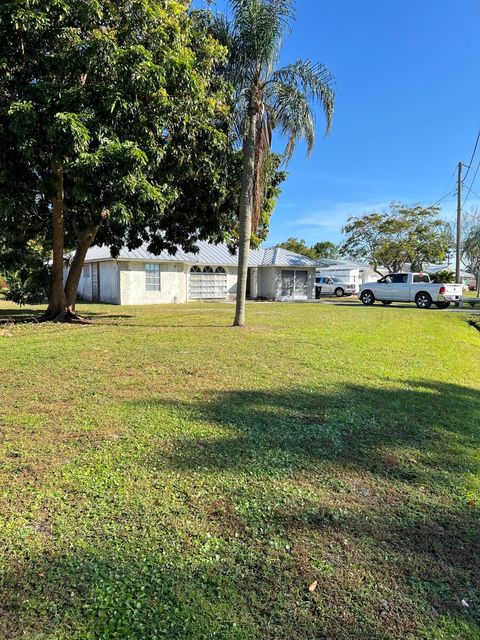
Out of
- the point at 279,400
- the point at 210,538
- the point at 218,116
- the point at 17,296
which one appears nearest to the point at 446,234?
the point at 218,116

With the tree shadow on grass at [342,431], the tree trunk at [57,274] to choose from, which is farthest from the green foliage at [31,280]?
the tree shadow on grass at [342,431]

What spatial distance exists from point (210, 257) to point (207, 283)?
5.54 feet

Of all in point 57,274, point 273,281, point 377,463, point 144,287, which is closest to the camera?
point 377,463

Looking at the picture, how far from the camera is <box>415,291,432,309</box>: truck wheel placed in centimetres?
2417

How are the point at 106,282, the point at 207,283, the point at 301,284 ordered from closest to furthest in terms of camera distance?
the point at 106,282 → the point at 207,283 → the point at 301,284

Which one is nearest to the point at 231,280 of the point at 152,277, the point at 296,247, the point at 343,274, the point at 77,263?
the point at 152,277

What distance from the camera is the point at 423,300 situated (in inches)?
959

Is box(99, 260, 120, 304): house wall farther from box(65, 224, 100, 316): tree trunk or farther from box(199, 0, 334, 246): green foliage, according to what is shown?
box(199, 0, 334, 246): green foliage

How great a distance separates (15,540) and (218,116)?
12.1 meters

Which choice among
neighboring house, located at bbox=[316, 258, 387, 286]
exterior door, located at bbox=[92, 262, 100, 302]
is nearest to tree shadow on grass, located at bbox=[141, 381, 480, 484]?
exterior door, located at bbox=[92, 262, 100, 302]

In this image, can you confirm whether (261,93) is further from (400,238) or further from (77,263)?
(400,238)

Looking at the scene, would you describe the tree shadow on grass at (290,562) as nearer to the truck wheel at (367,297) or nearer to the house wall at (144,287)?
the house wall at (144,287)

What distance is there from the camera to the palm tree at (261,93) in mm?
10914

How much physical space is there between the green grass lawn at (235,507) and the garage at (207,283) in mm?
21218
